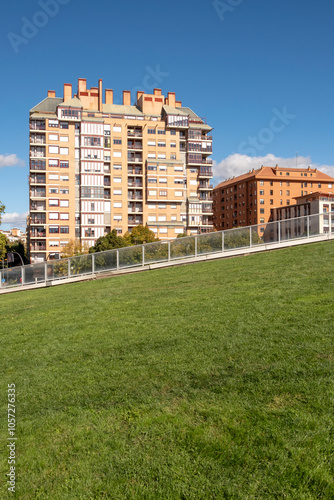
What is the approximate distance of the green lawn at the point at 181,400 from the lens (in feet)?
11.5

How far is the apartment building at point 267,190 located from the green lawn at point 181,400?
87390mm

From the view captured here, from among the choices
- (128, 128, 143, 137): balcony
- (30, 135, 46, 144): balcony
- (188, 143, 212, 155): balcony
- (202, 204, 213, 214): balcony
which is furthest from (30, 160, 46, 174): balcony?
(202, 204, 213, 214): balcony

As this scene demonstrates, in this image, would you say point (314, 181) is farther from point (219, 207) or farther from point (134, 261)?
point (134, 261)

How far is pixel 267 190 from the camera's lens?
9575 cm

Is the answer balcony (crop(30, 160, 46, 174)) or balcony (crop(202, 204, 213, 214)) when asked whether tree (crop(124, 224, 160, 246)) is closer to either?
balcony (crop(202, 204, 213, 214))

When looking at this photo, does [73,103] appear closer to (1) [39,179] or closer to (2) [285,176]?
(1) [39,179]

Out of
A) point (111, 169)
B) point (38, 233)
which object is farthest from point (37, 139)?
point (38, 233)

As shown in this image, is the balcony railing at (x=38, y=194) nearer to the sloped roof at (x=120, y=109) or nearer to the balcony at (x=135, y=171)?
the balcony at (x=135, y=171)

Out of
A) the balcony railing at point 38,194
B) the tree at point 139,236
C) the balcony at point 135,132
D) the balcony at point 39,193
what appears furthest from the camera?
the balcony at point 135,132

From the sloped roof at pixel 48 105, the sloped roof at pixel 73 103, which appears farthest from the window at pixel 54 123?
the sloped roof at pixel 48 105

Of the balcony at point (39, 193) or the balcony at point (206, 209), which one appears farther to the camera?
the balcony at point (206, 209)

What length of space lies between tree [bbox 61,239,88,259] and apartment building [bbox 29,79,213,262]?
2.83m

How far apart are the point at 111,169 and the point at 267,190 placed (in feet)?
141

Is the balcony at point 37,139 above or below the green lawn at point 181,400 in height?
above
